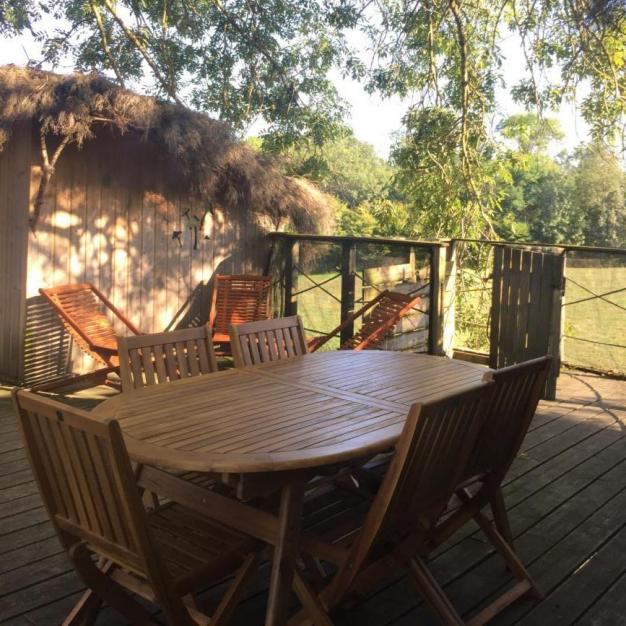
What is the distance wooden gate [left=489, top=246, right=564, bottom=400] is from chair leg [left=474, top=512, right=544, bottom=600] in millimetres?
2813

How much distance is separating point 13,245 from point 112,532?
4089 millimetres

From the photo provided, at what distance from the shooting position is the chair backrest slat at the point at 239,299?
6488 millimetres

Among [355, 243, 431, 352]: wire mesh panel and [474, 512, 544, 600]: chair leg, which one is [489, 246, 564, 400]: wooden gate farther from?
[474, 512, 544, 600]: chair leg

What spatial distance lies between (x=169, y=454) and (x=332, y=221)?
18.4 ft

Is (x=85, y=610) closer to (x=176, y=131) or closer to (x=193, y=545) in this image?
(x=193, y=545)

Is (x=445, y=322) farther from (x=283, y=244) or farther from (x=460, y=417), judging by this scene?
(x=460, y=417)

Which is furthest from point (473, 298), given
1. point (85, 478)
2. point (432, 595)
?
point (85, 478)

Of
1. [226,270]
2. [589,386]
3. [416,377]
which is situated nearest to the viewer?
[416,377]

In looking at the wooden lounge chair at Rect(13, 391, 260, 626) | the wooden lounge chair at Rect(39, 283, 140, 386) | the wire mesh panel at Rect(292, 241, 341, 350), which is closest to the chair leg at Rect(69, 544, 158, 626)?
the wooden lounge chair at Rect(13, 391, 260, 626)

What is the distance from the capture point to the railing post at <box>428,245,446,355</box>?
583 centimetres

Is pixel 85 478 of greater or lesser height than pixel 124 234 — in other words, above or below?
below

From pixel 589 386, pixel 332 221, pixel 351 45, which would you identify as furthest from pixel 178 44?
pixel 589 386

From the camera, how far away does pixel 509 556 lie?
8.00 feet

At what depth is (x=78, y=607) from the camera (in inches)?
82.0
